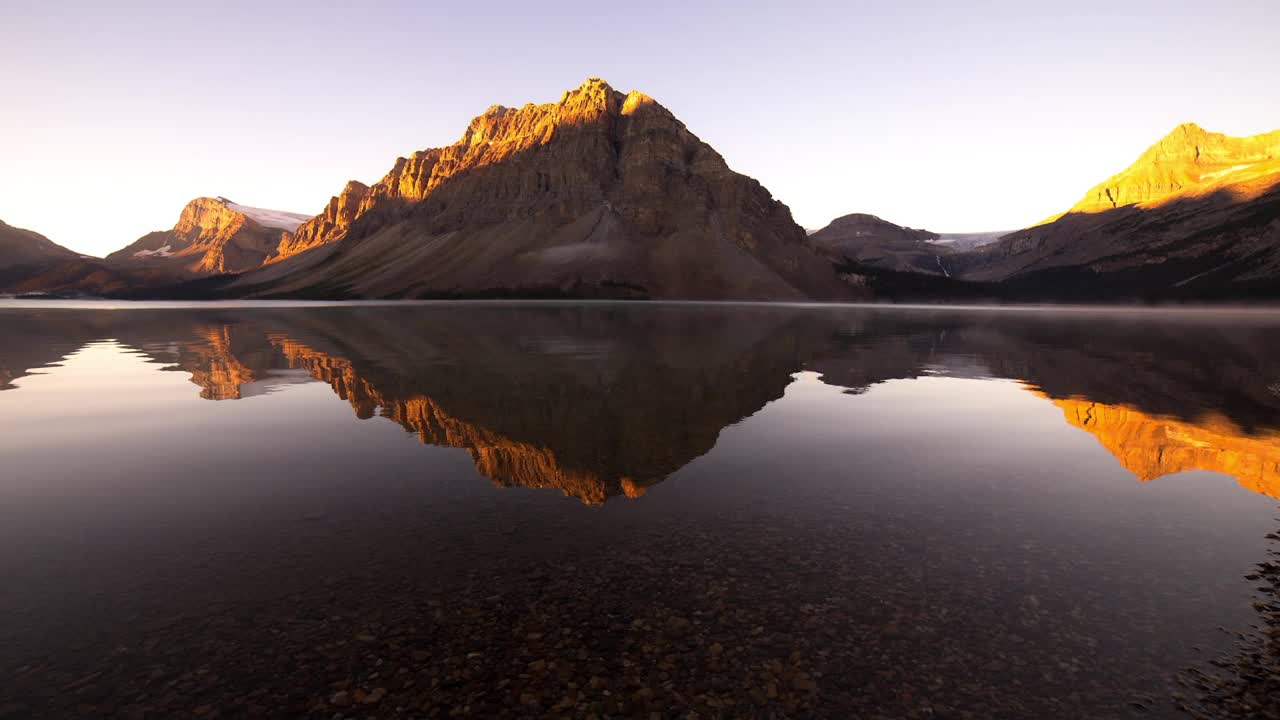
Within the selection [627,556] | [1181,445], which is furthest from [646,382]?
[1181,445]

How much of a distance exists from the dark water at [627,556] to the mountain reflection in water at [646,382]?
272 mm

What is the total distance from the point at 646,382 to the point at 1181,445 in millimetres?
18986

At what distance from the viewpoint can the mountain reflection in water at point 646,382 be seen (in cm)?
1681

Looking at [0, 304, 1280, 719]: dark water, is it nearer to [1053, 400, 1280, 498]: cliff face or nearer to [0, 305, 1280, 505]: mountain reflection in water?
[1053, 400, 1280, 498]: cliff face

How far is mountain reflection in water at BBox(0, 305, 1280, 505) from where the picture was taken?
16812mm

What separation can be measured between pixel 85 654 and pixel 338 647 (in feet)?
9.75

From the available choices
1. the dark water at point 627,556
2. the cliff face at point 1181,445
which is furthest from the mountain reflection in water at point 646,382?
the dark water at point 627,556

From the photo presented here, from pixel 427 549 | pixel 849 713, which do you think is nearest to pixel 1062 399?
pixel 849 713

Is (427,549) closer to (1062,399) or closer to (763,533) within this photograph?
(763,533)

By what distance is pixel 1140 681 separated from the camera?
23.8 ft

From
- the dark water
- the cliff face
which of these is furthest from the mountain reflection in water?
Answer: the dark water

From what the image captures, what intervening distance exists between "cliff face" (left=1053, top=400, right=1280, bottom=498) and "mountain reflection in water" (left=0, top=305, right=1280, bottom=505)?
0.25ft

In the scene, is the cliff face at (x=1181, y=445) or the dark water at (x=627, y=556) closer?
the dark water at (x=627, y=556)

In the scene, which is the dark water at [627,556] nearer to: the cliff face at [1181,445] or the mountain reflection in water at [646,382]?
the cliff face at [1181,445]
